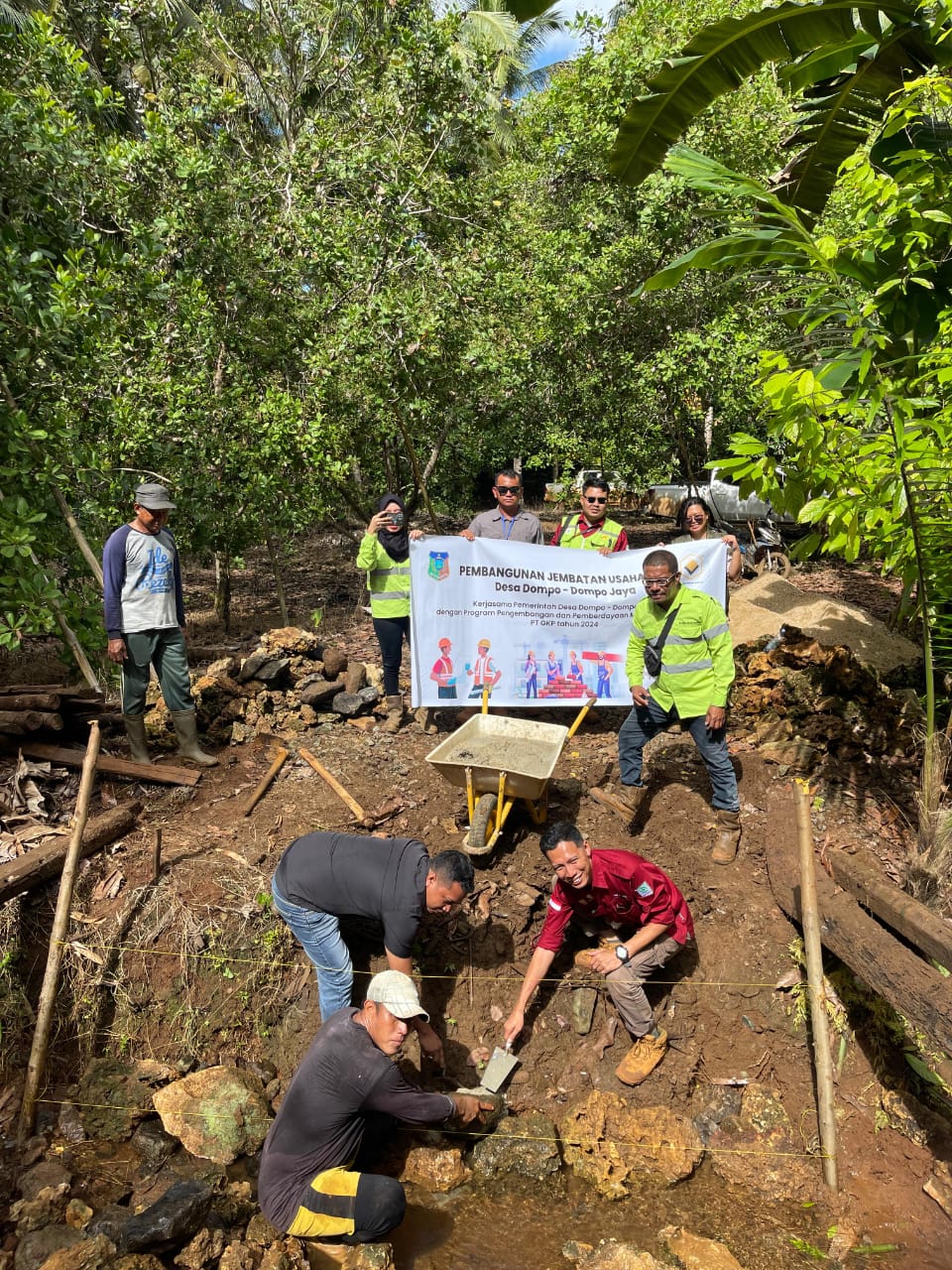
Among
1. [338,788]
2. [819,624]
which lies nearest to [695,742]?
[338,788]

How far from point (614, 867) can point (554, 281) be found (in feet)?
30.4

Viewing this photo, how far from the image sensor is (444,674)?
6.56 m

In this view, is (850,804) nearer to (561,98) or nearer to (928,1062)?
(928,1062)

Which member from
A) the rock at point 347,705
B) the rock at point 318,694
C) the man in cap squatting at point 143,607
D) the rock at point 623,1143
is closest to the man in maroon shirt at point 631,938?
the rock at point 623,1143

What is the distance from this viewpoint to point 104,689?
6.95 meters

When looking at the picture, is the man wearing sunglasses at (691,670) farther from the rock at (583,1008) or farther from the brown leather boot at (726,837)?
the rock at (583,1008)

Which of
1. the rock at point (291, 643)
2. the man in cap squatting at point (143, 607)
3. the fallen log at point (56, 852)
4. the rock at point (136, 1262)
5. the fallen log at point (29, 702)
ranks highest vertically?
the man in cap squatting at point (143, 607)

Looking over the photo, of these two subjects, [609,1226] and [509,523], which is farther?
[509,523]

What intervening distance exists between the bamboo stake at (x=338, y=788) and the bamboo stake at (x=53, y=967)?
6.26ft

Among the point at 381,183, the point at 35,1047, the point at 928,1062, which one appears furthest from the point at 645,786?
the point at 381,183

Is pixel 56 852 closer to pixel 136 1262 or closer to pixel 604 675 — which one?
pixel 136 1262

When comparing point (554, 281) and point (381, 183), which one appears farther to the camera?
point (554, 281)

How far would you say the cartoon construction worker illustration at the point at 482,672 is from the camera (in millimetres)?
6598

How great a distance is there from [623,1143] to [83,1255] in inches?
105
